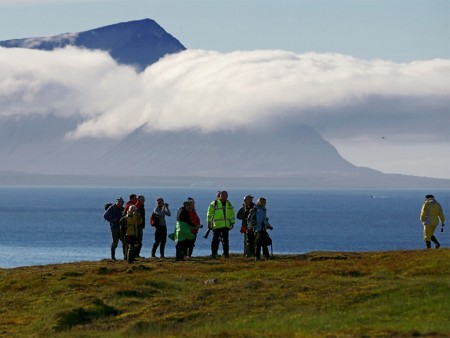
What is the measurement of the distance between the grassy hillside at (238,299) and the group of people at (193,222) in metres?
1.47

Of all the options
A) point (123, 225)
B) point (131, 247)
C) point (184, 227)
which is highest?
point (123, 225)

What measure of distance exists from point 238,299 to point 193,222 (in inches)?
503

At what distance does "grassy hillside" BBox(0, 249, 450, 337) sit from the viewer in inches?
1197

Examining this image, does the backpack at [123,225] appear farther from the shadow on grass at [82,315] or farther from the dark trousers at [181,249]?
the shadow on grass at [82,315]

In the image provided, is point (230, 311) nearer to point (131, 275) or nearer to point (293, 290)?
point (293, 290)

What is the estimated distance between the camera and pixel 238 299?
1366 inches

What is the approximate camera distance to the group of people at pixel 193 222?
45.4m

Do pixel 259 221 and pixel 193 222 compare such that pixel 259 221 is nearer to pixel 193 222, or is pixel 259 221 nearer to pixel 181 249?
pixel 193 222

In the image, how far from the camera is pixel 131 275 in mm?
41719

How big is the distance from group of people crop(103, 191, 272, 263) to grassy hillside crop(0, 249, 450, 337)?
1.47 metres

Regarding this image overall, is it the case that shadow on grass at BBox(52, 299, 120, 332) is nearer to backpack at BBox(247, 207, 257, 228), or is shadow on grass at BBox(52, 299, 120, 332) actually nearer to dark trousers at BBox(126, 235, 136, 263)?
dark trousers at BBox(126, 235, 136, 263)

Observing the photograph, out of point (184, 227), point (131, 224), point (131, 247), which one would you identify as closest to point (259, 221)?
point (184, 227)

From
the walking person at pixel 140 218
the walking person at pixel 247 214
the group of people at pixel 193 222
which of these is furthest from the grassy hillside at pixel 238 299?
the walking person at pixel 140 218

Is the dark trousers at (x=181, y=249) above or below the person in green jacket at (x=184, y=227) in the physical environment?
below
